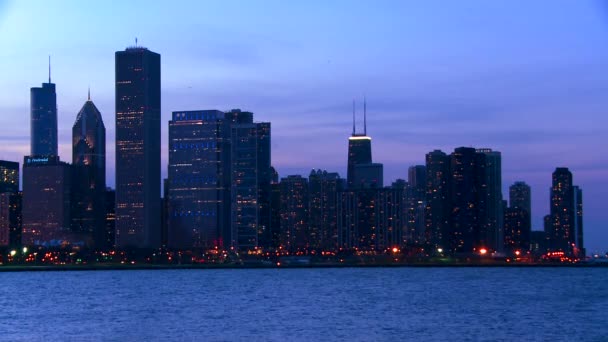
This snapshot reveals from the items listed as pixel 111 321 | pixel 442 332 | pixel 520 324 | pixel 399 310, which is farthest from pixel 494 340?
pixel 111 321

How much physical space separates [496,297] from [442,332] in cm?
4055

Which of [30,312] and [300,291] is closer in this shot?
[30,312]

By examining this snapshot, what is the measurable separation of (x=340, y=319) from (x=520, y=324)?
533 inches

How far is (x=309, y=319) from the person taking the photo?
76.3m

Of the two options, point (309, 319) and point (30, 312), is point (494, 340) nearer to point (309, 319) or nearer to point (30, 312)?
point (309, 319)

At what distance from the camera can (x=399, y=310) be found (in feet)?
282

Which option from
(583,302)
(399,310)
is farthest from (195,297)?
(583,302)

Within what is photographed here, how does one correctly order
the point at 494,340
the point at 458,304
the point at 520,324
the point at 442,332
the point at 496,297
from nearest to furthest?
the point at 494,340 < the point at 442,332 < the point at 520,324 < the point at 458,304 < the point at 496,297

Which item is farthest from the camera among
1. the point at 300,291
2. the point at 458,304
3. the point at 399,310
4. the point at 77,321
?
the point at 300,291

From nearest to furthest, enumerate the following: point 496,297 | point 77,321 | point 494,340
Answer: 1. point 494,340
2. point 77,321
3. point 496,297

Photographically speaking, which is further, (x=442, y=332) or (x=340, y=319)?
(x=340, y=319)

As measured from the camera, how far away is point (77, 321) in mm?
77312

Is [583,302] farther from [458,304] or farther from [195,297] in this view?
[195,297]

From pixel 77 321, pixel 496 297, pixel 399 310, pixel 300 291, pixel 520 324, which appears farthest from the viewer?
pixel 300 291
